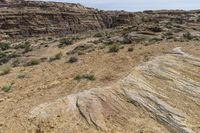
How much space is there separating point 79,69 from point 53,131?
7.27m

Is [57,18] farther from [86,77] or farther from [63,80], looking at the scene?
[86,77]

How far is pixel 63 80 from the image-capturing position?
16750mm

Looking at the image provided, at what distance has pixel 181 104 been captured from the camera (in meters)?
12.6

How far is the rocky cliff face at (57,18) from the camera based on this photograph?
66.4 metres

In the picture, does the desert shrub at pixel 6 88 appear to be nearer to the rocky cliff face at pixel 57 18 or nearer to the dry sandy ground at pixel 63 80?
the dry sandy ground at pixel 63 80

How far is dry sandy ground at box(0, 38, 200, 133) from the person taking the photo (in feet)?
40.3

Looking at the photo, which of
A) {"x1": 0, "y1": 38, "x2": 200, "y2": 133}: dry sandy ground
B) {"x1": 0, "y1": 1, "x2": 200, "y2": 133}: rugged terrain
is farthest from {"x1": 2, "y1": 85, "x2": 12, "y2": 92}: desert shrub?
{"x1": 0, "y1": 38, "x2": 200, "y2": 133}: dry sandy ground

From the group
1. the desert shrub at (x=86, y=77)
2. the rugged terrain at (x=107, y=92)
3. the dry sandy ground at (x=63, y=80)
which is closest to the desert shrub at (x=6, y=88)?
the rugged terrain at (x=107, y=92)

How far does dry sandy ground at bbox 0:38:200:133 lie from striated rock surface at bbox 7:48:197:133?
120mm

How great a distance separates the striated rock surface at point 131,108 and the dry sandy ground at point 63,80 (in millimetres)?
120

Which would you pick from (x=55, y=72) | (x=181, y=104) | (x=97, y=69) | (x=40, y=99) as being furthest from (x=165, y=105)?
(x=55, y=72)

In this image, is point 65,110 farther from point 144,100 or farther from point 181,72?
point 181,72

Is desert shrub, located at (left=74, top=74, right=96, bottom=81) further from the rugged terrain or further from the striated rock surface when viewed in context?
the striated rock surface

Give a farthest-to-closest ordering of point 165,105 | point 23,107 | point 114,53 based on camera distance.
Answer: point 114,53 < point 23,107 < point 165,105
